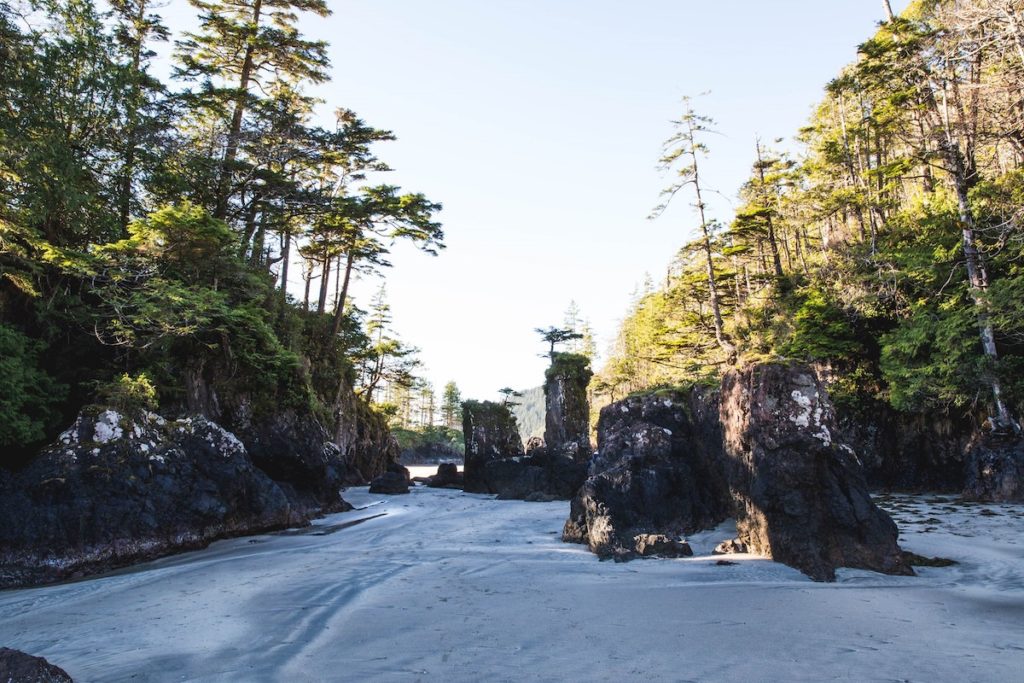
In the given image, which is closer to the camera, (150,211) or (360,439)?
(150,211)

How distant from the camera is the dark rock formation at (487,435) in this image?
28203 mm

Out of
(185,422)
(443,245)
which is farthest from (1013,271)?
(185,422)

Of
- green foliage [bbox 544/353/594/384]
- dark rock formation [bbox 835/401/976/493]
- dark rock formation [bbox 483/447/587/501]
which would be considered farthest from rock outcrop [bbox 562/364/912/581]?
green foliage [bbox 544/353/594/384]

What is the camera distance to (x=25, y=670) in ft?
11.6

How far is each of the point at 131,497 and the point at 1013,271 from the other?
75.5 feet

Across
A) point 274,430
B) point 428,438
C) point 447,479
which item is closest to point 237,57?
point 274,430

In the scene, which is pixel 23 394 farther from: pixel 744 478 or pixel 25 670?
pixel 744 478

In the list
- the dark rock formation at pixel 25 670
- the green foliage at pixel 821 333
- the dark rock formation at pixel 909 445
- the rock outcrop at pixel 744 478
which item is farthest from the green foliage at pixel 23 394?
the green foliage at pixel 821 333

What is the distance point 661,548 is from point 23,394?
446 inches

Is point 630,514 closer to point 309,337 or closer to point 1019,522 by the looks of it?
point 1019,522

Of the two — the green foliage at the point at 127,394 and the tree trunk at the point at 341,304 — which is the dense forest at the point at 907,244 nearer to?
the green foliage at the point at 127,394

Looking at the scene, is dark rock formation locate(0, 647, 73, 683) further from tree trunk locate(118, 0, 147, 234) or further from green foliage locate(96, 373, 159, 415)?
tree trunk locate(118, 0, 147, 234)

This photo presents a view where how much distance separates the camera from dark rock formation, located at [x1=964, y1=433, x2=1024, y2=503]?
13617 mm

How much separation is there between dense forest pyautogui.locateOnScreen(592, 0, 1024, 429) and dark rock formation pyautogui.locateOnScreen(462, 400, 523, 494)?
11108mm
